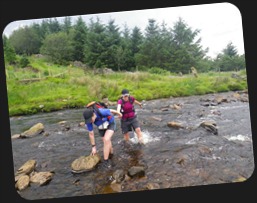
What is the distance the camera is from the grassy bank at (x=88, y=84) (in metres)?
9.32

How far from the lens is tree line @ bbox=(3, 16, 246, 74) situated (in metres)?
10.7

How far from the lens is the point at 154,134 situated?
7027mm

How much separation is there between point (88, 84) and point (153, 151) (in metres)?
5.69

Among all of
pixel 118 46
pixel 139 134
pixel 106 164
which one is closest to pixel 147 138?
pixel 139 134

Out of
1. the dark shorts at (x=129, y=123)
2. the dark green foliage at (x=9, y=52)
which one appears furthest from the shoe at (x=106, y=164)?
the dark green foliage at (x=9, y=52)

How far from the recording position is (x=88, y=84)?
1086cm

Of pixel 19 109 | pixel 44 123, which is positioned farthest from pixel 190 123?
pixel 19 109

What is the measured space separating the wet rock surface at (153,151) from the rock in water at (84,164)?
0.11 m

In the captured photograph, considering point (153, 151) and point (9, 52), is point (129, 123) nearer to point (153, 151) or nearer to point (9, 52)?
point (153, 151)

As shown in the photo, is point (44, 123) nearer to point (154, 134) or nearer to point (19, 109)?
point (19, 109)

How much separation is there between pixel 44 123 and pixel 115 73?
14.2 feet

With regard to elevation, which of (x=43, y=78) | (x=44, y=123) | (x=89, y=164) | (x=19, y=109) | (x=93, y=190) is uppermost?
(x=43, y=78)

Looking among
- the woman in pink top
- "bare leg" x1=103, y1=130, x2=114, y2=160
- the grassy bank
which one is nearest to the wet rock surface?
"bare leg" x1=103, y1=130, x2=114, y2=160

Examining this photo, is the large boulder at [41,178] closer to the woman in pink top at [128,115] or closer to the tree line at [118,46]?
the woman in pink top at [128,115]
